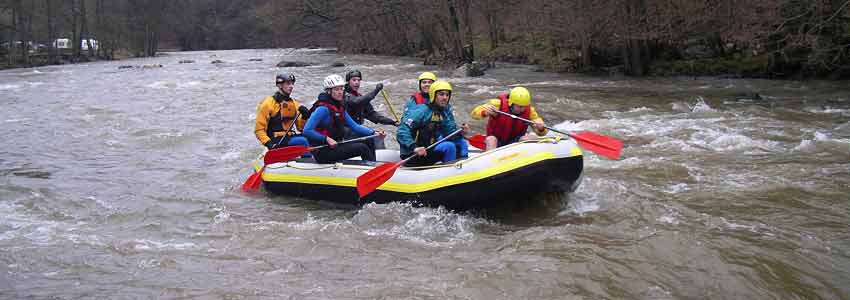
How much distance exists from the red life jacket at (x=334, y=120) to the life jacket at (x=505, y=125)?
158cm

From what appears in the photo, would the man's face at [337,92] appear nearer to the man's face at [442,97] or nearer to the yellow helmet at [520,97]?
the man's face at [442,97]

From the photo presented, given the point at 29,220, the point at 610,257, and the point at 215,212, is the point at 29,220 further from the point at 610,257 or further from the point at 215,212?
the point at 610,257

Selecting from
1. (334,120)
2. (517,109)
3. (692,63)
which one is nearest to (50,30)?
(692,63)

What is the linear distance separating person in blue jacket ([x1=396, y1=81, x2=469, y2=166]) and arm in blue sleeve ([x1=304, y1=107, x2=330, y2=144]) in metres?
0.88

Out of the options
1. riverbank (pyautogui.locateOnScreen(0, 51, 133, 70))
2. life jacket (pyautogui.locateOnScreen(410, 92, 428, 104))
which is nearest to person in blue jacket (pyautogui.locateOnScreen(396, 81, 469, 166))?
life jacket (pyautogui.locateOnScreen(410, 92, 428, 104))

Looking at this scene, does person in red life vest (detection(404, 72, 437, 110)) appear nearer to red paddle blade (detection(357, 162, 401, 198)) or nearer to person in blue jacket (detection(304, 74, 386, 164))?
person in blue jacket (detection(304, 74, 386, 164))

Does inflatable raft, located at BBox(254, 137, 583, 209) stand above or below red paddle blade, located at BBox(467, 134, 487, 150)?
below

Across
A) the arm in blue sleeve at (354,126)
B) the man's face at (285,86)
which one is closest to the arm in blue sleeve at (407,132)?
the arm in blue sleeve at (354,126)

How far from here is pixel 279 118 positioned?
24.9 ft

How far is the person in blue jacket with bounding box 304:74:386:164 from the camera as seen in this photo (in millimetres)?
6809

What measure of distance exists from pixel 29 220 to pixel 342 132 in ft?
10.4

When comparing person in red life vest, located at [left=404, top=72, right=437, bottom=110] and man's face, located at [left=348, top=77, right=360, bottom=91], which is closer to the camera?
person in red life vest, located at [left=404, top=72, right=437, bottom=110]

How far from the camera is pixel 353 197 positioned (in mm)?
6574

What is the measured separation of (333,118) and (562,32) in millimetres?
13823
